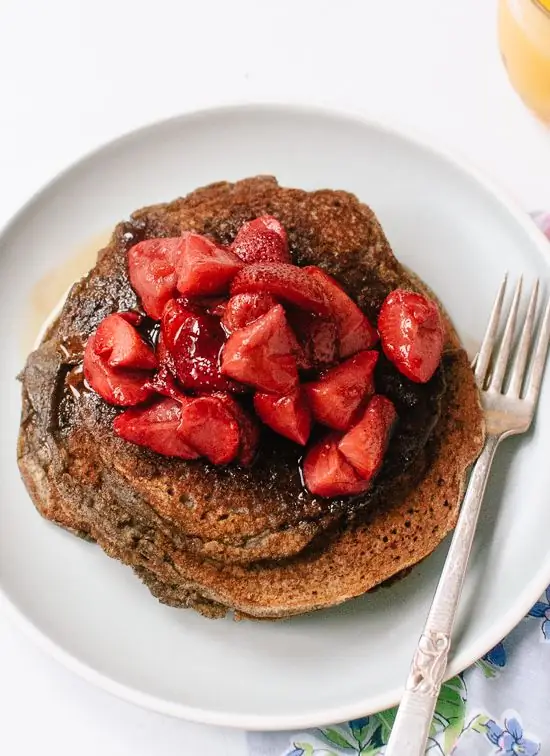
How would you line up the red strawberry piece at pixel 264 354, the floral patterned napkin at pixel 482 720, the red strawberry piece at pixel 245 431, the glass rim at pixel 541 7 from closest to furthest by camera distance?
1. the red strawberry piece at pixel 264 354
2. the red strawberry piece at pixel 245 431
3. the floral patterned napkin at pixel 482 720
4. the glass rim at pixel 541 7

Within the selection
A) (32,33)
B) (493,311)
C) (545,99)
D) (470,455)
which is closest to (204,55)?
(32,33)

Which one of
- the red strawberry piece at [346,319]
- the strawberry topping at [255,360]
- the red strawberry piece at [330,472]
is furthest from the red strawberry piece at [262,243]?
the red strawberry piece at [330,472]

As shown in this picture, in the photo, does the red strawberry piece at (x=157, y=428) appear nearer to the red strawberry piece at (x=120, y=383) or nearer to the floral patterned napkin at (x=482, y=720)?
the red strawberry piece at (x=120, y=383)

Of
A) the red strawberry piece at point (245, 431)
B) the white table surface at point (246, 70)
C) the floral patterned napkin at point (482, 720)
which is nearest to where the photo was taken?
the red strawberry piece at point (245, 431)

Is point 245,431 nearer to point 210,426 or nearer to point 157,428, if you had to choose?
point 210,426

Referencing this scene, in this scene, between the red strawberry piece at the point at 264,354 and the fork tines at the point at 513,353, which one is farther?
the fork tines at the point at 513,353

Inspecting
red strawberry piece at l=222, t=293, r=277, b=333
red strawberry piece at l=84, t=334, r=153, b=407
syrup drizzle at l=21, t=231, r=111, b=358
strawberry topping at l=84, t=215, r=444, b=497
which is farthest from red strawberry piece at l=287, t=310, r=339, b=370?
syrup drizzle at l=21, t=231, r=111, b=358

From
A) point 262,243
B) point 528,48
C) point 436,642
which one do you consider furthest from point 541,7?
point 436,642
